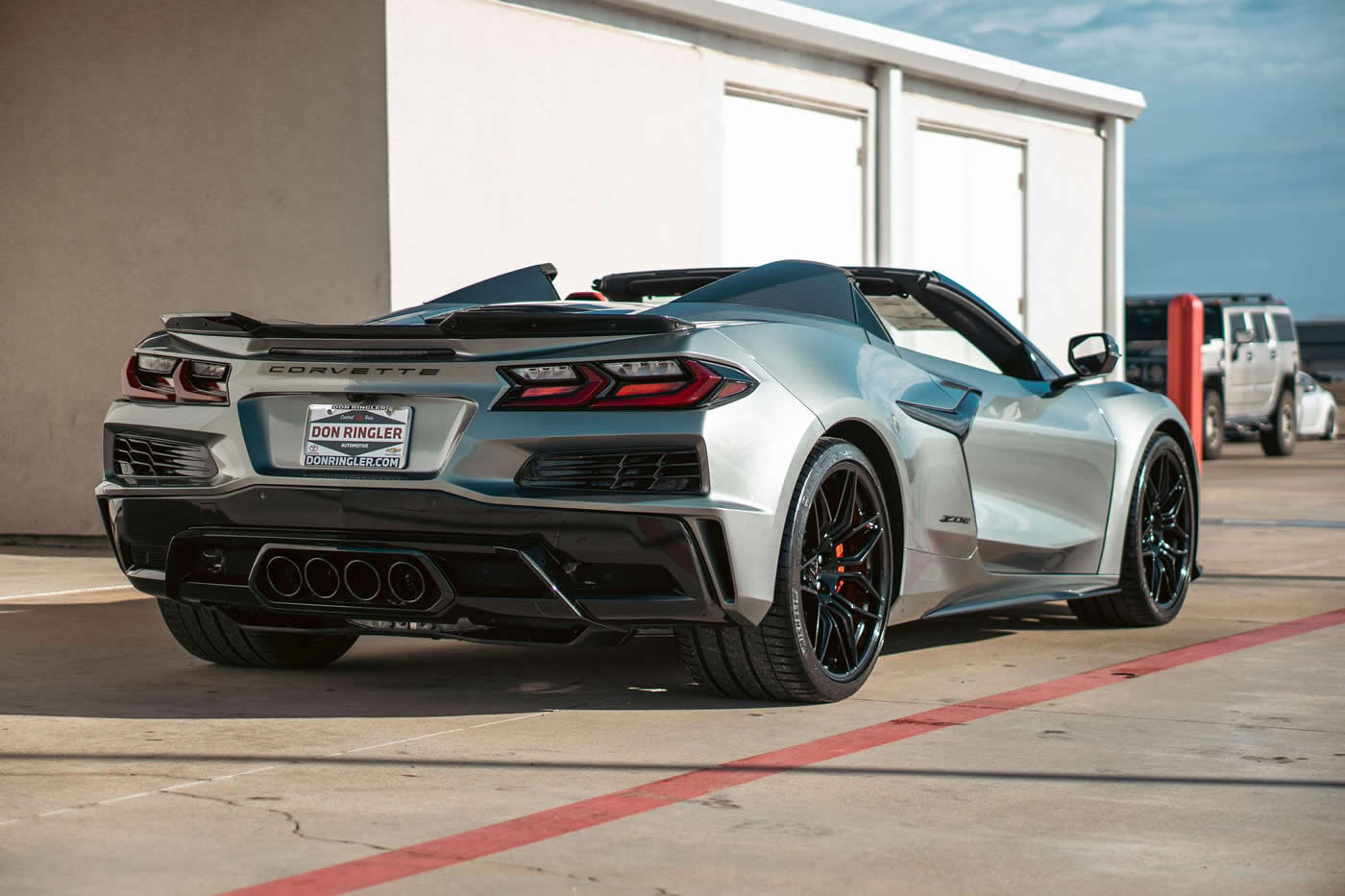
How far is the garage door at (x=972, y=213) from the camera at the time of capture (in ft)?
52.5

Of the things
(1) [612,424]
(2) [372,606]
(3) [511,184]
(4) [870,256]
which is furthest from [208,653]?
(4) [870,256]

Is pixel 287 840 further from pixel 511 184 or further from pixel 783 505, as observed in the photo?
pixel 511 184

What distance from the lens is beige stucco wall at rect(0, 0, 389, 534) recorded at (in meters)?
10.5

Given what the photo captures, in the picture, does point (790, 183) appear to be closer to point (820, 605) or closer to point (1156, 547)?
point (1156, 547)

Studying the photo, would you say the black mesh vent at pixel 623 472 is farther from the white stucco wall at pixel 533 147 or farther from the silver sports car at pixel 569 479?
the white stucco wall at pixel 533 147

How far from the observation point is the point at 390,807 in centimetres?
405

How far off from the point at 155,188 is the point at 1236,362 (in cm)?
1630

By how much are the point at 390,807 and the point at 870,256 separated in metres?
11.4

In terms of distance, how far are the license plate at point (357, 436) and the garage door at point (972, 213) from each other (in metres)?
11.1

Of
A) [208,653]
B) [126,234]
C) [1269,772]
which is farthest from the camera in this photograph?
[126,234]

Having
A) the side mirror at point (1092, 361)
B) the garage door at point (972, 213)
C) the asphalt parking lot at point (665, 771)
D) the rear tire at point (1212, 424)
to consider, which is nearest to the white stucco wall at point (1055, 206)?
the garage door at point (972, 213)

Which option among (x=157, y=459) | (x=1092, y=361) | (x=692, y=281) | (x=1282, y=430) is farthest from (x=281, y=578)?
(x=1282, y=430)

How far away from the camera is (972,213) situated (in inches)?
657

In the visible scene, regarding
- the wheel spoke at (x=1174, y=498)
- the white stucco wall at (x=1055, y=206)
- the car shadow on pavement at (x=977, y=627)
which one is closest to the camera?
the car shadow on pavement at (x=977, y=627)
